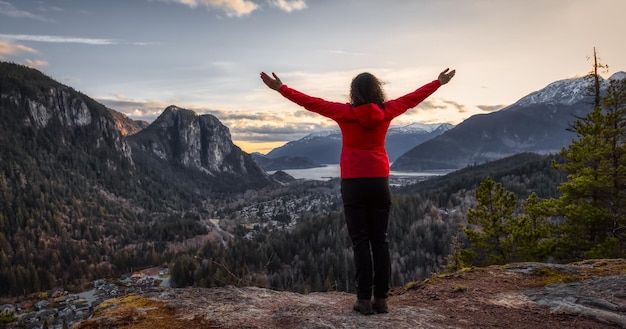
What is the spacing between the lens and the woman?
5695 mm

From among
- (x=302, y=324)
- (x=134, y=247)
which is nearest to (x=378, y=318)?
(x=302, y=324)

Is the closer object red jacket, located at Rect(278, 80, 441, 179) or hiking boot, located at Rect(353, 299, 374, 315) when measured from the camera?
red jacket, located at Rect(278, 80, 441, 179)

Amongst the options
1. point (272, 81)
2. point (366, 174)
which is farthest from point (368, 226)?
point (272, 81)

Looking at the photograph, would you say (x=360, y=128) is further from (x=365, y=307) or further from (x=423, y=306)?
(x=423, y=306)

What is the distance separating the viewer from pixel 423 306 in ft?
21.7

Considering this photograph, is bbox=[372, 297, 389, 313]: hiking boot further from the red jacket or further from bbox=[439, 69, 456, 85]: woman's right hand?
bbox=[439, 69, 456, 85]: woman's right hand

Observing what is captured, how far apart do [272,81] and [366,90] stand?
5.22ft

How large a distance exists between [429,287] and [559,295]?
2.40 m

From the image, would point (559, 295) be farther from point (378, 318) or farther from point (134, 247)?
point (134, 247)

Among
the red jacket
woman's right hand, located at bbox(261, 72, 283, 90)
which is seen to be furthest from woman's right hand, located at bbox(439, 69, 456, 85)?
woman's right hand, located at bbox(261, 72, 283, 90)

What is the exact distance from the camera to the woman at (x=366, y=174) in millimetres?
5695

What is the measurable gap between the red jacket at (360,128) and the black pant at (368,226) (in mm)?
177

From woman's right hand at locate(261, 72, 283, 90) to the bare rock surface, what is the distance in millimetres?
3772

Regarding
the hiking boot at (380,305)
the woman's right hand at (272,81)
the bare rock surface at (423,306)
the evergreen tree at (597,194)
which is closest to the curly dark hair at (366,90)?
the woman's right hand at (272,81)
